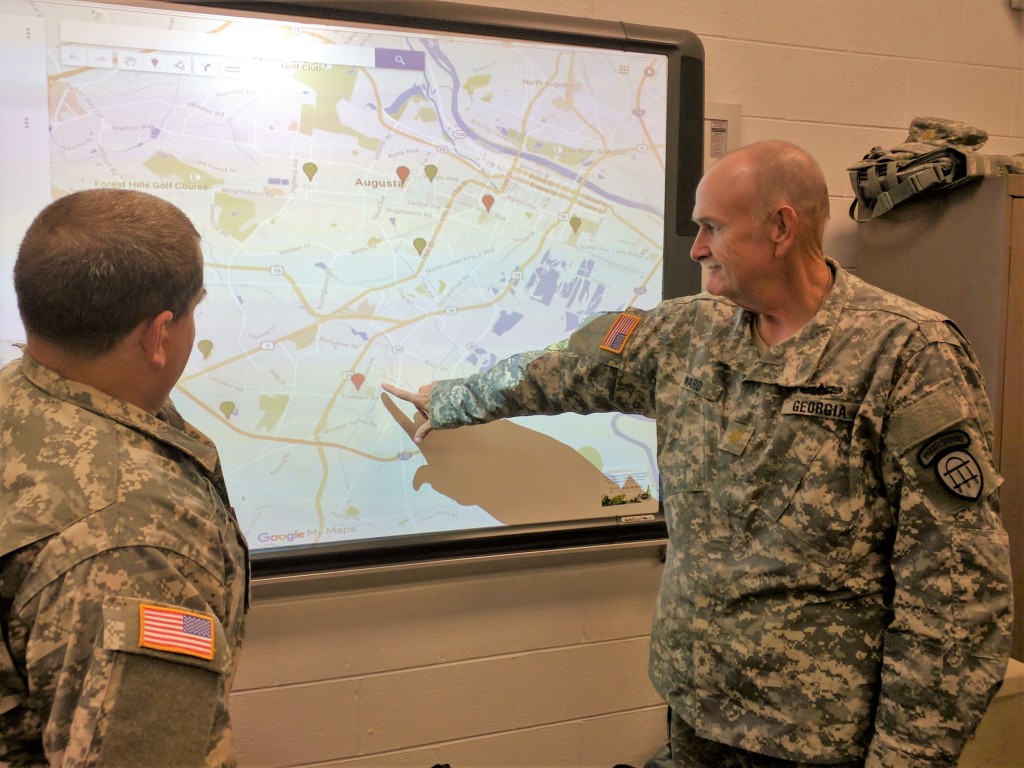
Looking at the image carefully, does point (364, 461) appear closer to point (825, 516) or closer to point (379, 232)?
point (379, 232)

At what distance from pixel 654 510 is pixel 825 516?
2.81 ft

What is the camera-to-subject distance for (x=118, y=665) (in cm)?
78

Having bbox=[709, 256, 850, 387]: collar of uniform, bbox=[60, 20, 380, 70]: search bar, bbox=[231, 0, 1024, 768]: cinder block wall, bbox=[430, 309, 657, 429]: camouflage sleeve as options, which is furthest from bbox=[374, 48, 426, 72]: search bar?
bbox=[709, 256, 850, 387]: collar of uniform

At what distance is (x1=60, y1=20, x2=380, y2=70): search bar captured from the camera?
62.9 inches

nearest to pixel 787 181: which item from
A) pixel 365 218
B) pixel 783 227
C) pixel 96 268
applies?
pixel 783 227

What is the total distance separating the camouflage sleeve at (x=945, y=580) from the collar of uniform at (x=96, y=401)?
3.52 feet

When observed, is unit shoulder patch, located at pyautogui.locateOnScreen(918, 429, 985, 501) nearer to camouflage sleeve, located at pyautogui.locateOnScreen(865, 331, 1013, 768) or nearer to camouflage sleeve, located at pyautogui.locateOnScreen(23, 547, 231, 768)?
camouflage sleeve, located at pyautogui.locateOnScreen(865, 331, 1013, 768)

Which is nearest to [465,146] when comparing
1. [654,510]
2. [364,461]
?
[364,461]

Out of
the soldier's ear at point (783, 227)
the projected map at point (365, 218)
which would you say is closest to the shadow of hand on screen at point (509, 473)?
the projected map at point (365, 218)

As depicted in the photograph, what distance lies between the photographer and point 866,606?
4.29 ft

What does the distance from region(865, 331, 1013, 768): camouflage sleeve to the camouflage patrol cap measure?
1.34 m

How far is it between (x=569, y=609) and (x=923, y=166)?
1.56 metres

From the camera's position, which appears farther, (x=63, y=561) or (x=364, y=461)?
(x=364, y=461)

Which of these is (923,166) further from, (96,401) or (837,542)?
(96,401)
